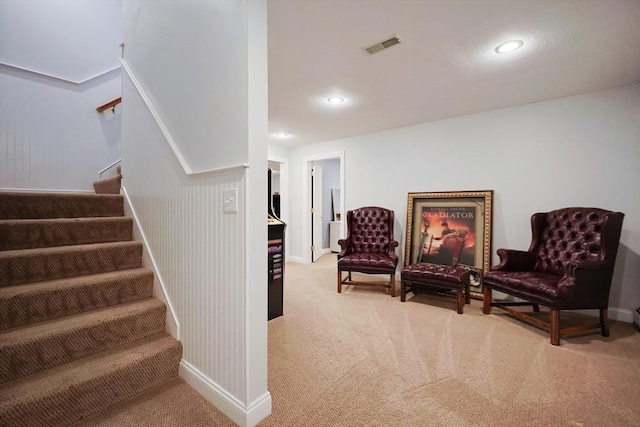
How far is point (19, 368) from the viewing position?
1280 millimetres

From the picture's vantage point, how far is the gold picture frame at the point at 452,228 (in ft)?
10.8

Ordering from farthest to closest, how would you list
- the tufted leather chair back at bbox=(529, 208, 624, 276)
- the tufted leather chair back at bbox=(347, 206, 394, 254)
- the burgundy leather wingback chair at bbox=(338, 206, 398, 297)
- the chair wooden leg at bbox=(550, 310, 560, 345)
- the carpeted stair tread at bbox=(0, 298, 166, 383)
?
the tufted leather chair back at bbox=(347, 206, 394, 254), the burgundy leather wingback chair at bbox=(338, 206, 398, 297), the tufted leather chair back at bbox=(529, 208, 624, 276), the chair wooden leg at bbox=(550, 310, 560, 345), the carpeted stair tread at bbox=(0, 298, 166, 383)

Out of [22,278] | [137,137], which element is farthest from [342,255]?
[22,278]

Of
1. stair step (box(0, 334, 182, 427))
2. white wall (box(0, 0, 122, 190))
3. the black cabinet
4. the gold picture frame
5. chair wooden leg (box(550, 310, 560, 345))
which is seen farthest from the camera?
the gold picture frame

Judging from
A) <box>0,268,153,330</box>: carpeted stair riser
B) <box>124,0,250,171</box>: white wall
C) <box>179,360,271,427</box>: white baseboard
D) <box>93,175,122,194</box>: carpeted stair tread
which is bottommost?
<box>179,360,271,427</box>: white baseboard

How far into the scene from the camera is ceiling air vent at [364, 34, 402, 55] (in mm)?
1916

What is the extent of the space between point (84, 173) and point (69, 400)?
9.47 ft

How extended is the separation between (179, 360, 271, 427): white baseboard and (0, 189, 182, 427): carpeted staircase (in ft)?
0.79

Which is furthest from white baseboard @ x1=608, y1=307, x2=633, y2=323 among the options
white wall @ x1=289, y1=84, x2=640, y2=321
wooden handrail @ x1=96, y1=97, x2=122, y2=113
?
wooden handrail @ x1=96, y1=97, x2=122, y2=113

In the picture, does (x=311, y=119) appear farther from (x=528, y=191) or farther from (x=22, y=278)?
(x=22, y=278)

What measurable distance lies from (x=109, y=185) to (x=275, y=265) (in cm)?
201

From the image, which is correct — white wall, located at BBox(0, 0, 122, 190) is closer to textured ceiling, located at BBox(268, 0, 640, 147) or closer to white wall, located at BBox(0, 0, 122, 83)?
white wall, located at BBox(0, 0, 122, 83)

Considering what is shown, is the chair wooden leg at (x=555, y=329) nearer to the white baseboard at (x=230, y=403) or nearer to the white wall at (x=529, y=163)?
the white wall at (x=529, y=163)

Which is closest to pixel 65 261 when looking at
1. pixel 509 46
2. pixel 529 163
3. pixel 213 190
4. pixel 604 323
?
pixel 213 190
